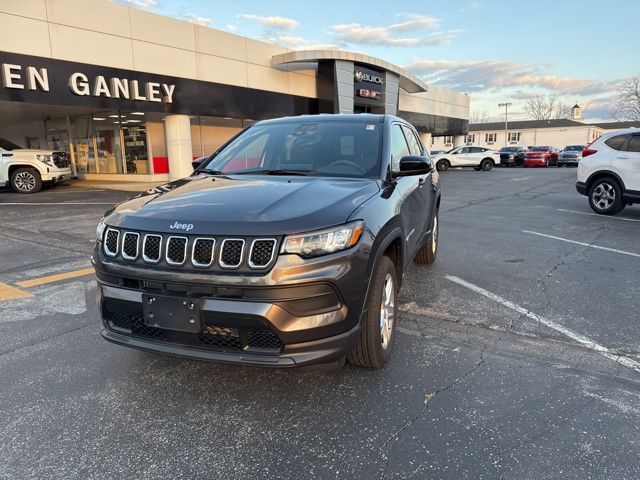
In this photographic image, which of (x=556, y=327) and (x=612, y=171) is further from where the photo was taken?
(x=612, y=171)

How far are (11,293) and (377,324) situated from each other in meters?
4.20

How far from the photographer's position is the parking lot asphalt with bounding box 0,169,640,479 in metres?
2.28

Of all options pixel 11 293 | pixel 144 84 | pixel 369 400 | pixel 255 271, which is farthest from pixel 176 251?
pixel 144 84

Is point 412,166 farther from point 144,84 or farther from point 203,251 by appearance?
point 144,84

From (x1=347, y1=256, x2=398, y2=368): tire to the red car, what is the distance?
130ft

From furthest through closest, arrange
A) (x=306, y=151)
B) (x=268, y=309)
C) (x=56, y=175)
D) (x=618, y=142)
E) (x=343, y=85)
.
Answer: (x=343, y=85) < (x=56, y=175) < (x=618, y=142) < (x=306, y=151) < (x=268, y=309)

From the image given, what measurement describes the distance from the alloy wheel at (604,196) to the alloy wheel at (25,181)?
1709cm

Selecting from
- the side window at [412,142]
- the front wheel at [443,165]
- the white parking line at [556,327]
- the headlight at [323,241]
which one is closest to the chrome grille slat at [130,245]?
the headlight at [323,241]

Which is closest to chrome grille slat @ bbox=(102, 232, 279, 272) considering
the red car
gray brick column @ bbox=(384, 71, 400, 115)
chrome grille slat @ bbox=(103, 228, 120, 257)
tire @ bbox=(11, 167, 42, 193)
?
chrome grille slat @ bbox=(103, 228, 120, 257)

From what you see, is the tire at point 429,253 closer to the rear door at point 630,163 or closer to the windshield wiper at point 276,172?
the windshield wiper at point 276,172

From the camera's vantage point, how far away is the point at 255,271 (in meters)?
2.41

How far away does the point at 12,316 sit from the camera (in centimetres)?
423

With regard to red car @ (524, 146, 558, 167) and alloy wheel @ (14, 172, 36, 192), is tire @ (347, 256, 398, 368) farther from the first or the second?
red car @ (524, 146, 558, 167)

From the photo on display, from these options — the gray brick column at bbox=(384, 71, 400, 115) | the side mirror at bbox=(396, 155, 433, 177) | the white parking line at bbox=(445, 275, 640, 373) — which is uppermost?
the gray brick column at bbox=(384, 71, 400, 115)
